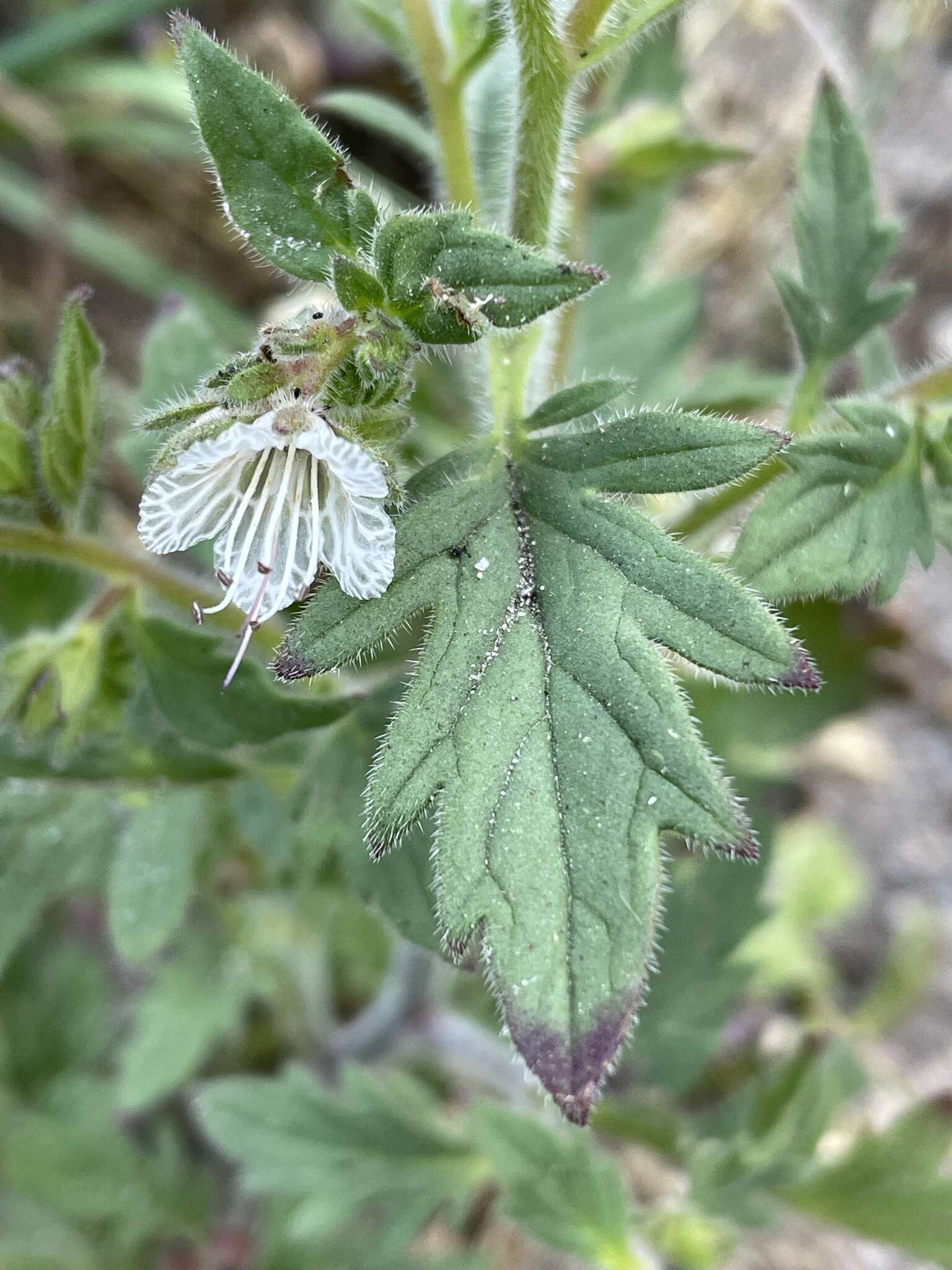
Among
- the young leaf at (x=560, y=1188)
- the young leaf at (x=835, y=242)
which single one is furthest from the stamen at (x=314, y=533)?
the young leaf at (x=560, y=1188)

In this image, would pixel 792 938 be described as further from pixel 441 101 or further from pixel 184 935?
pixel 441 101

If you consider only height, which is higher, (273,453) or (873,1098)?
(273,453)

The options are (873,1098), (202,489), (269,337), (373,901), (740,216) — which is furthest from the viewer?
(740,216)

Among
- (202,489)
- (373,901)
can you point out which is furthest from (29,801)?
(202,489)

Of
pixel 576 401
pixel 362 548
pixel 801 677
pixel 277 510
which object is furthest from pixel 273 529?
pixel 801 677

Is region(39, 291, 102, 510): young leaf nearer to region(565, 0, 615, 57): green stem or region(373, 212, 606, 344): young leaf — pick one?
region(373, 212, 606, 344): young leaf

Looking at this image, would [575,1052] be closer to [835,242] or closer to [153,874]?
[153,874]
